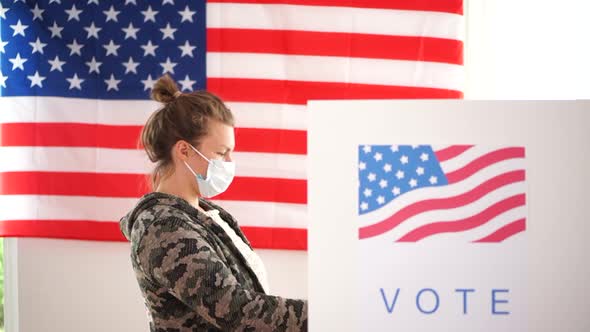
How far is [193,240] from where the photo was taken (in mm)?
1692

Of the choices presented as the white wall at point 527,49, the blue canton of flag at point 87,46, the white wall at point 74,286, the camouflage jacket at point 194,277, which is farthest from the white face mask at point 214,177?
the white wall at point 527,49

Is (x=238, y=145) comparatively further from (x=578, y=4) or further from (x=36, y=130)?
(x=578, y=4)

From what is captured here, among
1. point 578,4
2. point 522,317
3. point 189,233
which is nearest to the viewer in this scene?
point 522,317

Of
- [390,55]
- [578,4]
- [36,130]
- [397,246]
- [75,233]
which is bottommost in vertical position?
[75,233]

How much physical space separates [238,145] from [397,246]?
1987 millimetres

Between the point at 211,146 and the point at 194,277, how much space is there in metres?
0.43

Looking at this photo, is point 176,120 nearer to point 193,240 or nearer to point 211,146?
point 211,146

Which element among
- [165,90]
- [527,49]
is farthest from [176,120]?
[527,49]

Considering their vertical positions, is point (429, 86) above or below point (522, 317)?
above

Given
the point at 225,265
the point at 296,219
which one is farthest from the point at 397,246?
the point at 296,219

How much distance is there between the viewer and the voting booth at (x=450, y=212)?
1020 mm

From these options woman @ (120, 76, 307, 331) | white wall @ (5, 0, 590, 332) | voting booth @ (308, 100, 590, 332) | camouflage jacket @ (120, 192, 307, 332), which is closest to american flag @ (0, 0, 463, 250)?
white wall @ (5, 0, 590, 332)

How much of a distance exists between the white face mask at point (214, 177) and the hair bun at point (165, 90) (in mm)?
148

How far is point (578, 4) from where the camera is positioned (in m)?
2.92
